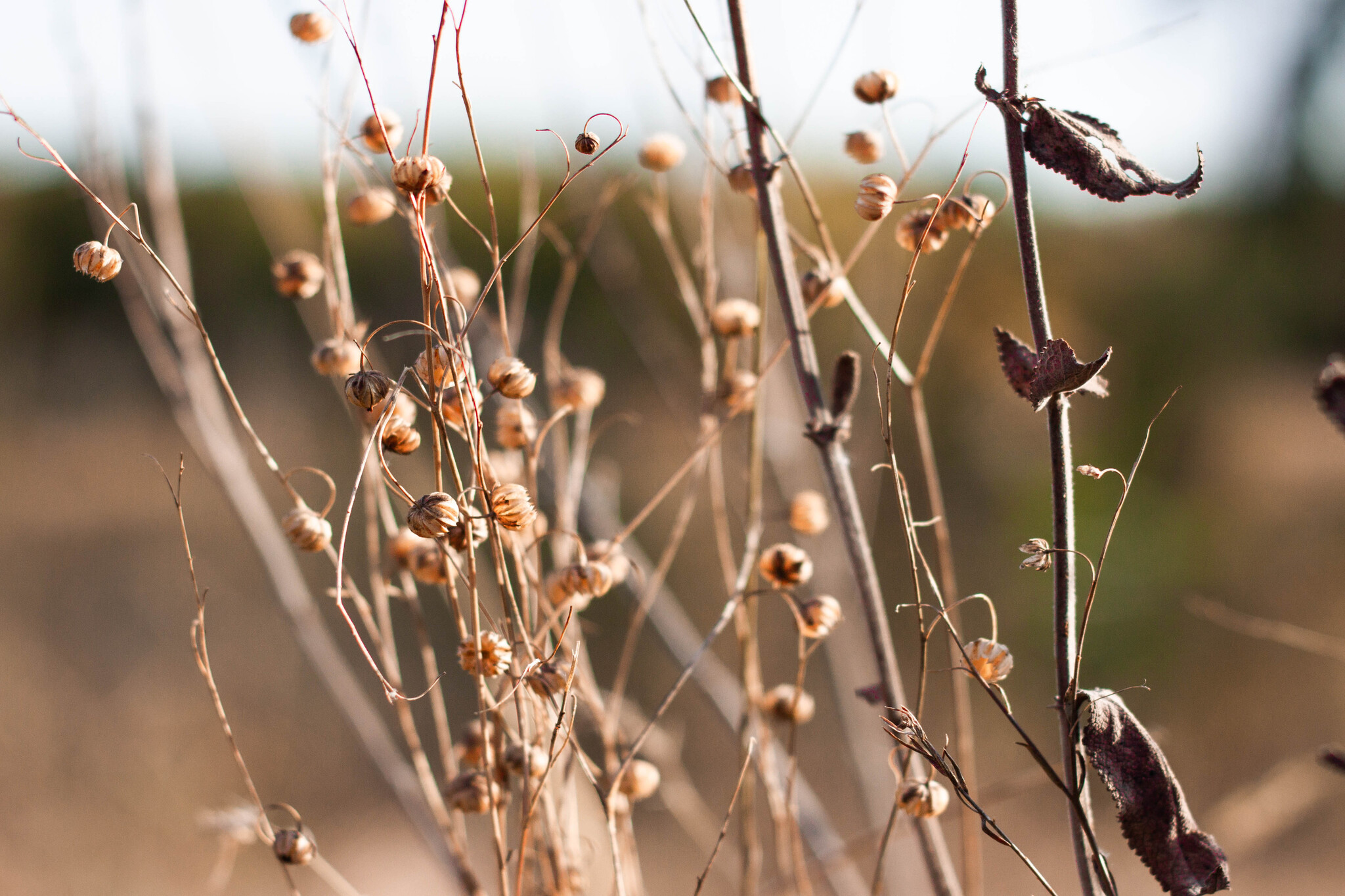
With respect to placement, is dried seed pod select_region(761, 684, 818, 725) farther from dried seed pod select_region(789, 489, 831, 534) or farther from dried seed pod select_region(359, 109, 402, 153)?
dried seed pod select_region(359, 109, 402, 153)

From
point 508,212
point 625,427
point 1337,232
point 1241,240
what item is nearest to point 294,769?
point 625,427

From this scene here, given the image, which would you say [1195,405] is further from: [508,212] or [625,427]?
[508,212]

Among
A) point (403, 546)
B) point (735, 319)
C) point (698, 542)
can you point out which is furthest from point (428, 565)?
point (698, 542)

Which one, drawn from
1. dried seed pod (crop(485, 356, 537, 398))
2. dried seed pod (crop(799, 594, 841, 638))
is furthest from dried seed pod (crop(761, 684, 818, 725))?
dried seed pod (crop(485, 356, 537, 398))

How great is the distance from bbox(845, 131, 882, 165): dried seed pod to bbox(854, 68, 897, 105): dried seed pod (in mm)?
22

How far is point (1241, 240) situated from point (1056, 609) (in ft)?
9.09

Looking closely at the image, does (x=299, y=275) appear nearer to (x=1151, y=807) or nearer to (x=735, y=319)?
(x=735, y=319)

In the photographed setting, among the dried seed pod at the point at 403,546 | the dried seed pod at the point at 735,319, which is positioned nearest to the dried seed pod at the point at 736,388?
the dried seed pod at the point at 735,319

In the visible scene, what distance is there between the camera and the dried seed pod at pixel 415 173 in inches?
7.7

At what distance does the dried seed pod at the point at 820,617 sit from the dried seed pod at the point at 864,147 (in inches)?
5.7

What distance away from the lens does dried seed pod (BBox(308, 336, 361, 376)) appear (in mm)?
262

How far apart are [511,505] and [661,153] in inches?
6.4

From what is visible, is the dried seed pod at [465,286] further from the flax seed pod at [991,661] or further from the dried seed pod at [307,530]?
the flax seed pod at [991,661]

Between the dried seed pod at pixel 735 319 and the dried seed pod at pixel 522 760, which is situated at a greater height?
the dried seed pod at pixel 735 319
